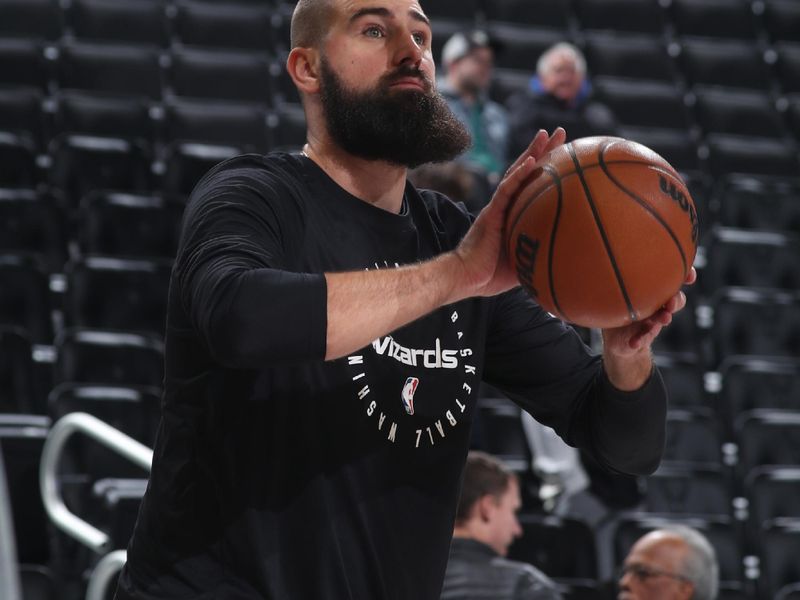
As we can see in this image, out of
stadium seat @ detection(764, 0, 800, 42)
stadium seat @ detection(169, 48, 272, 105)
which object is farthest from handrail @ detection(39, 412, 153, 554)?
stadium seat @ detection(764, 0, 800, 42)

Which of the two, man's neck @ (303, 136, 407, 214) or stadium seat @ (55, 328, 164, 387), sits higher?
man's neck @ (303, 136, 407, 214)

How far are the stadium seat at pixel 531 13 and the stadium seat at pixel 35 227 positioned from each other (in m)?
4.51

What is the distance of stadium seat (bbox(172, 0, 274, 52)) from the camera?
29.9 feet

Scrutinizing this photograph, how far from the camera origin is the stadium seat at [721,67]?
9773 mm

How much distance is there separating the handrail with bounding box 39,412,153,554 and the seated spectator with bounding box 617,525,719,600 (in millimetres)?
1808

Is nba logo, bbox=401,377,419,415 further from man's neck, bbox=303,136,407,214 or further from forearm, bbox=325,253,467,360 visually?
man's neck, bbox=303,136,407,214

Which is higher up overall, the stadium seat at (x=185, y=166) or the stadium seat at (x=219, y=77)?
the stadium seat at (x=219, y=77)

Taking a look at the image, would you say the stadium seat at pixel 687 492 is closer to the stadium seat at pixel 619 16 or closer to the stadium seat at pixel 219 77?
the stadium seat at pixel 219 77

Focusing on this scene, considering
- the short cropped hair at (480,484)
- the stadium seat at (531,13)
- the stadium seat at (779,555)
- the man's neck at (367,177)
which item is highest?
the stadium seat at (531,13)

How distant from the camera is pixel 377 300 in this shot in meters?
1.92

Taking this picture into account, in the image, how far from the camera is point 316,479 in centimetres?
209

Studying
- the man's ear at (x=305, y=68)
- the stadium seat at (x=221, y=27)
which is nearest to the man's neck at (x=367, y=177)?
the man's ear at (x=305, y=68)

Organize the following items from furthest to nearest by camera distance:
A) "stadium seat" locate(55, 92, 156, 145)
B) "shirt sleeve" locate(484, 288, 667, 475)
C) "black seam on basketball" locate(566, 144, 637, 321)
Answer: "stadium seat" locate(55, 92, 156, 145), "shirt sleeve" locate(484, 288, 667, 475), "black seam on basketball" locate(566, 144, 637, 321)

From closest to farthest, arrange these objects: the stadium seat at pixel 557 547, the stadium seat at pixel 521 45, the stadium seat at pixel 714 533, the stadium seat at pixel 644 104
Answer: the stadium seat at pixel 557 547 < the stadium seat at pixel 714 533 < the stadium seat at pixel 644 104 < the stadium seat at pixel 521 45
